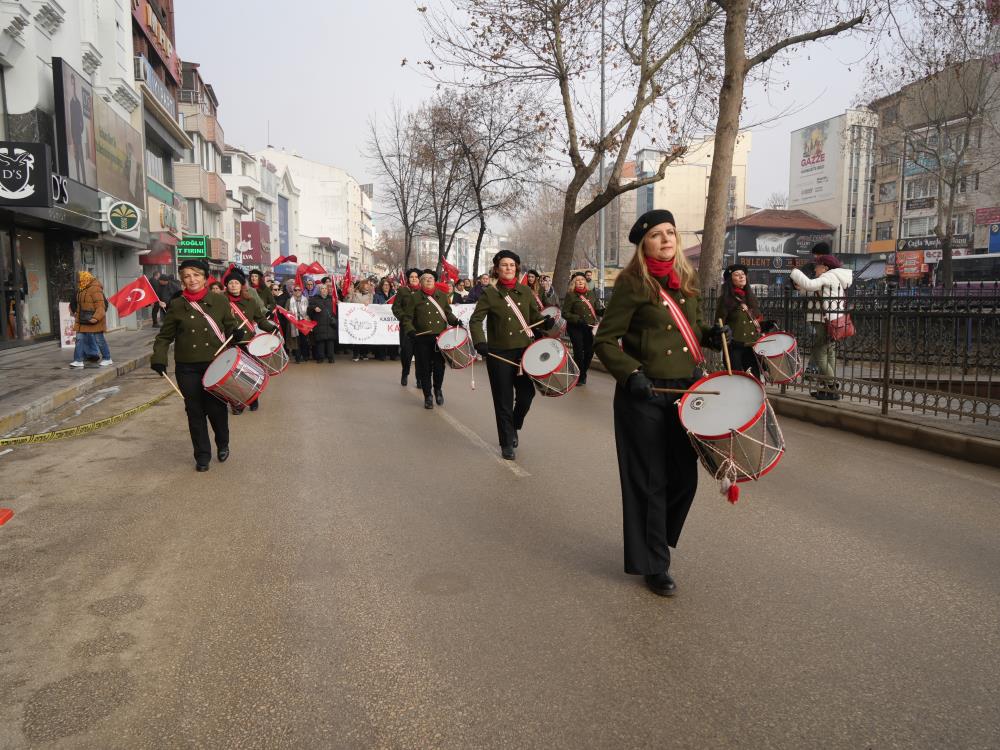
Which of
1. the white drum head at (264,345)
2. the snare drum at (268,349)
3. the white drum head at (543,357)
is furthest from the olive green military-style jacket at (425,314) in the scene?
the white drum head at (543,357)

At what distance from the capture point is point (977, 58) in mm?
23578

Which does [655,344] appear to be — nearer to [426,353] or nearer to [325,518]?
[325,518]

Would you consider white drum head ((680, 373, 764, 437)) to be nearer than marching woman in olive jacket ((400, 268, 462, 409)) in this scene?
Yes

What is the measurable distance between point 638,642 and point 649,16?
54.3 ft

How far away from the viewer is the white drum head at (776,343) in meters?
8.96

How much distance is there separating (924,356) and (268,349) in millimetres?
7527

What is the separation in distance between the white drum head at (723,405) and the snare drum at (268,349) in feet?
20.7

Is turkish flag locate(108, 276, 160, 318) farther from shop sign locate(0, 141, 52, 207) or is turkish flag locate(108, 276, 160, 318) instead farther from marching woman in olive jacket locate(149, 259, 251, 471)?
marching woman in olive jacket locate(149, 259, 251, 471)

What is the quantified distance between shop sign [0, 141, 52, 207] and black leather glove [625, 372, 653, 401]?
48.1ft

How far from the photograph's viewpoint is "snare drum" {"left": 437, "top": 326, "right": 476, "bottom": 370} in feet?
32.6

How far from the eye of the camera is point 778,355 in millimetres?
9000

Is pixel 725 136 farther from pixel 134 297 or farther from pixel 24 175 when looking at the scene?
pixel 24 175

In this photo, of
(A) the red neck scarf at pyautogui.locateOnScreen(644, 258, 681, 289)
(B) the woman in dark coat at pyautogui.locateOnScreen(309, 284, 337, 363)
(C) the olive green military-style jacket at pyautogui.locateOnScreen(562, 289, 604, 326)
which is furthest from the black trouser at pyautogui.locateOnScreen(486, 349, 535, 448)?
(B) the woman in dark coat at pyautogui.locateOnScreen(309, 284, 337, 363)

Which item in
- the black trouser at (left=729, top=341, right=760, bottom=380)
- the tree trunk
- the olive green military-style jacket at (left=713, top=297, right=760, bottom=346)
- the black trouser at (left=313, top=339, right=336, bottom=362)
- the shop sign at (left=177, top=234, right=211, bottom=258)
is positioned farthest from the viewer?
the shop sign at (left=177, top=234, right=211, bottom=258)
